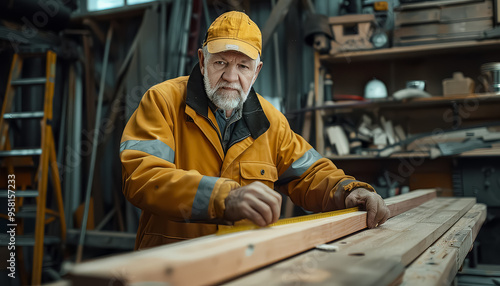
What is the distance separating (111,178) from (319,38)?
2.75 m

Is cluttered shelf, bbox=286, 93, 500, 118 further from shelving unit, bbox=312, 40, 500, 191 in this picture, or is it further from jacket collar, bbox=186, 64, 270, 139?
jacket collar, bbox=186, 64, 270, 139

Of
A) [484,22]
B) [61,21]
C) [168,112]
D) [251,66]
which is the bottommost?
[168,112]

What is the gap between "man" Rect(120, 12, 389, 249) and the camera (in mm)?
1311

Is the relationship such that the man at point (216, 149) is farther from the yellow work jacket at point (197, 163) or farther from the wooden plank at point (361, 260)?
the wooden plank at point (361, 260)

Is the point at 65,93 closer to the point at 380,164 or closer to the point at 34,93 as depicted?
the point at 34,93

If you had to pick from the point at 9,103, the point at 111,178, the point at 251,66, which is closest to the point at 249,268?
the point at 251,66

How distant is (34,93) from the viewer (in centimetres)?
456

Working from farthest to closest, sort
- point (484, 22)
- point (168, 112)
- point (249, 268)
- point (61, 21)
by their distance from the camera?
point (61, 21), point (484, 22), point (168, 112), point (249, 268)

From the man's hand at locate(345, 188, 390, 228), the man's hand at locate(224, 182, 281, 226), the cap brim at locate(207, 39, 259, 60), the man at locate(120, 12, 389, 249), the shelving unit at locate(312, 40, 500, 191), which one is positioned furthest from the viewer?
the shelving unit at locate(312, 40, 500, 191)

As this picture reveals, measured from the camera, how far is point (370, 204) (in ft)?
4.91

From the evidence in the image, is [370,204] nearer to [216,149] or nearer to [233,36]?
[216,149]
